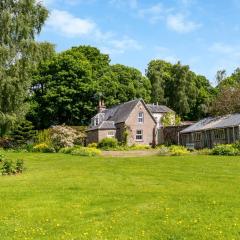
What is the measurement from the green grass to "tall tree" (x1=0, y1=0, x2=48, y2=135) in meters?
10.8

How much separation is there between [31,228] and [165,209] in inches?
152

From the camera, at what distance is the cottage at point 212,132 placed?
4350cm

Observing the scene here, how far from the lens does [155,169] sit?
2433 cm

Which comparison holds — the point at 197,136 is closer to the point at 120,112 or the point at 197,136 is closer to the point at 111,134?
A: the point at 111,134

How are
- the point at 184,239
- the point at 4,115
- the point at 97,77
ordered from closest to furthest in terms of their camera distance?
the point at 184,239 < the point at 4,115 < the point at 97,77

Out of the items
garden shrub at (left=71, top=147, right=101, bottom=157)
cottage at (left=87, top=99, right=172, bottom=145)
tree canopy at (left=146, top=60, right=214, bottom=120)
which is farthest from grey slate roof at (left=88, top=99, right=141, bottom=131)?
tree canopy at (left=146, top=60, right=214, bottom=120)

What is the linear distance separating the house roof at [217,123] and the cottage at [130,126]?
6692mm

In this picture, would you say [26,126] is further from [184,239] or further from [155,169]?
[184,239]

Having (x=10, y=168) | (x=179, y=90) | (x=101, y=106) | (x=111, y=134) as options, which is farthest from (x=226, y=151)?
(x=179, y=90)

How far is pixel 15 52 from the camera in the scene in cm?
3259

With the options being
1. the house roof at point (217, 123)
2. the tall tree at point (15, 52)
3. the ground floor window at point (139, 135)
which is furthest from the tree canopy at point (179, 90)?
the tall tree at point (15, 52)

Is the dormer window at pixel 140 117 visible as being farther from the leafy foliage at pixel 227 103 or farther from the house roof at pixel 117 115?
the leafy foliage at pixel 227 103

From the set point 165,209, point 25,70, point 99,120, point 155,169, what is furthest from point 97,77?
point 165,209

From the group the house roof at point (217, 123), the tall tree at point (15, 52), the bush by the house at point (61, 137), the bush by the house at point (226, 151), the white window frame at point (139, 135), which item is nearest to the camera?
the tall tree at point (15, 52)
